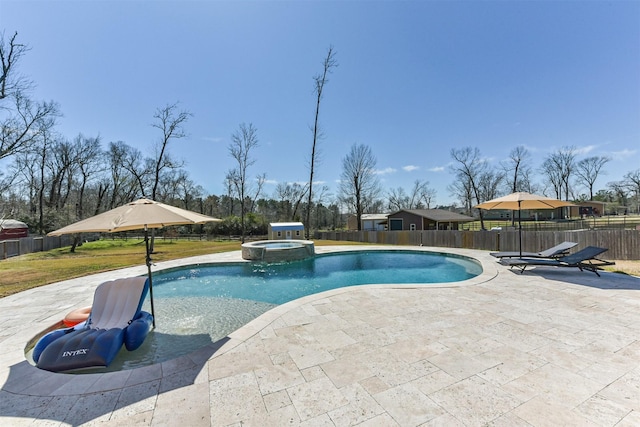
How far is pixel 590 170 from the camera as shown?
144 feet

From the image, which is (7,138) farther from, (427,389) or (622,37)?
(622,37)

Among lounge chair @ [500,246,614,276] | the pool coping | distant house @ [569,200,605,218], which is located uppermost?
distant house @ [569,200,605,218]

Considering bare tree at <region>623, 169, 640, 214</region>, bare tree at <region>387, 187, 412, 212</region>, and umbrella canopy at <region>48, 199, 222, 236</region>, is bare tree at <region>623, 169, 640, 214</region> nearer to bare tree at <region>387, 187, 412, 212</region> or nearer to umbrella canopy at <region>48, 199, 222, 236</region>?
bare tree at <region>387, 187, 412, 212</region>

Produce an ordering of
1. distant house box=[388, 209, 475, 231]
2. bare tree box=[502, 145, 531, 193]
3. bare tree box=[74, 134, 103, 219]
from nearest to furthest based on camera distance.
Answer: distant house box=[388, 209, 475, 231] → bare tree box=[74, 134, 103, 219] → bare tree box=[502, 145, 531, 193]

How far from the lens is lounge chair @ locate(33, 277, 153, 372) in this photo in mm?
3037

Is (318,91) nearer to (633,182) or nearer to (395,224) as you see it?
(395,224)

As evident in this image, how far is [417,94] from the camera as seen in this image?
1488 cm

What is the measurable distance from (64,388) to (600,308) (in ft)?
24.7

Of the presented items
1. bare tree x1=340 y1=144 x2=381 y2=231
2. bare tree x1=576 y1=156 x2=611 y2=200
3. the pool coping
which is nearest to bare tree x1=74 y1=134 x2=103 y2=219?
bare tree x1=340 y1=144 x2=381 y2=231

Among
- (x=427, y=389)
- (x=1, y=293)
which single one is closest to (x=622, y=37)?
(x=427, y=389)

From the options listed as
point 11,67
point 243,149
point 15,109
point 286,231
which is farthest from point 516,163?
point 15,109

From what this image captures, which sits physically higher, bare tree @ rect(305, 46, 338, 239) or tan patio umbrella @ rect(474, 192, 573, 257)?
bare tree @ rect(305, 46, 338, 239)

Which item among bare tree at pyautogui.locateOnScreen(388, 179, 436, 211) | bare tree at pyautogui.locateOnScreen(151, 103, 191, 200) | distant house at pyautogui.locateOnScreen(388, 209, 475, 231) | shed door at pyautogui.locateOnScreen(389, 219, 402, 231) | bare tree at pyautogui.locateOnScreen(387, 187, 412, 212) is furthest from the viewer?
bare tree at pyautogui.locateOnScreen(387, 187, 412, 212)

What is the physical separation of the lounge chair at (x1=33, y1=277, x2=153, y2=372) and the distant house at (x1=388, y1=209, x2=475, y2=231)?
25.1 m
